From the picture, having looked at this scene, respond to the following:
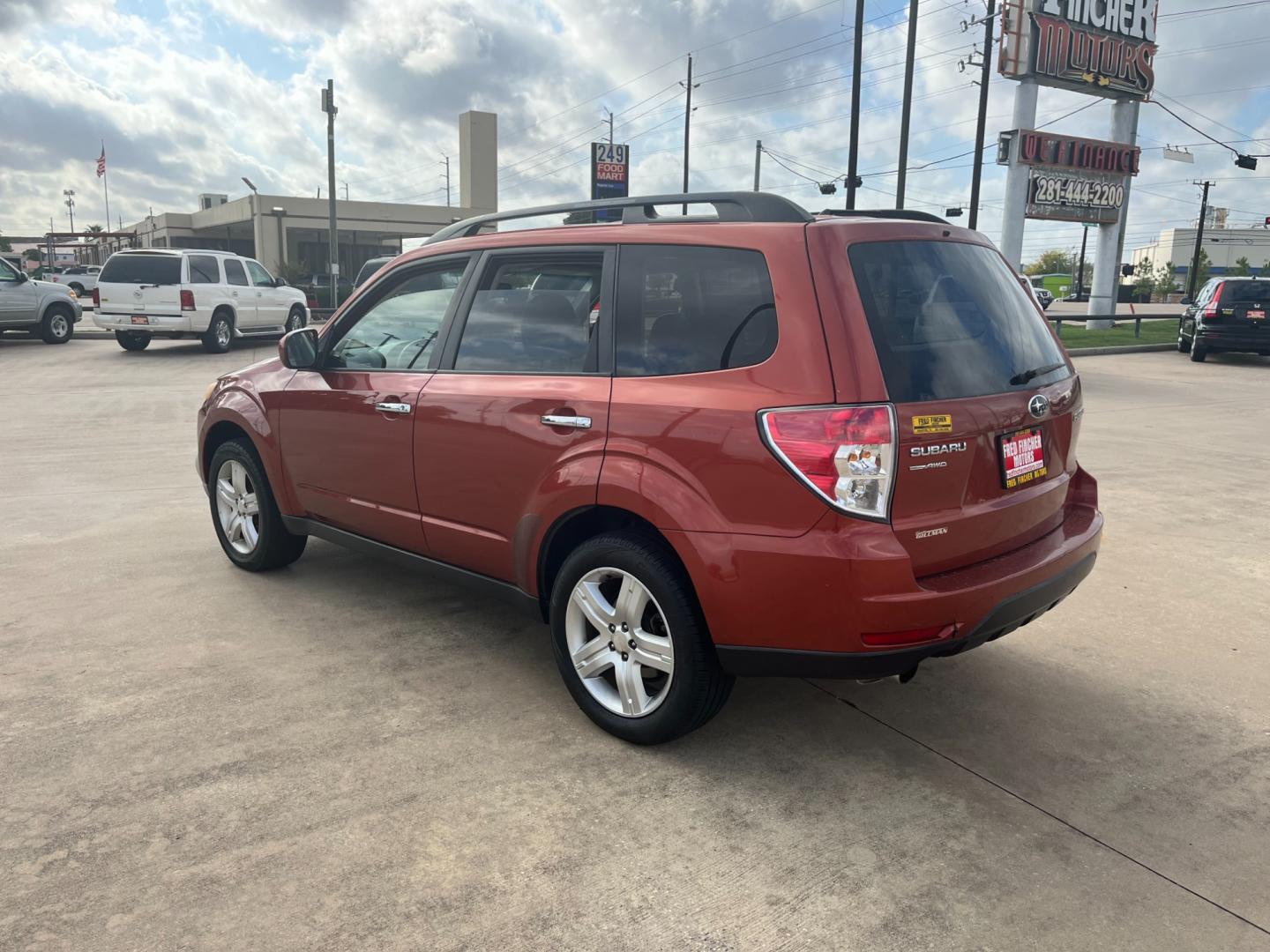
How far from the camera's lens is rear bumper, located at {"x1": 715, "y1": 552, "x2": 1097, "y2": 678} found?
2.83m

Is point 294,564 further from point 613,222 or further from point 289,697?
point 613,222

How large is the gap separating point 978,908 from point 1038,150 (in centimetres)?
2630

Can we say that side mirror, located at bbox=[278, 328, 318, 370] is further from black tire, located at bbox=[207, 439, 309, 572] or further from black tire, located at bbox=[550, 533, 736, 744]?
black tire, located at bbox=[550, 533, 736, 744]

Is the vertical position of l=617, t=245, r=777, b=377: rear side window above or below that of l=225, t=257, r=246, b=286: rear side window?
below

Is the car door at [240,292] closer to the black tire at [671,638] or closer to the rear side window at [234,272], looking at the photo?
the rear side window at [234,272]

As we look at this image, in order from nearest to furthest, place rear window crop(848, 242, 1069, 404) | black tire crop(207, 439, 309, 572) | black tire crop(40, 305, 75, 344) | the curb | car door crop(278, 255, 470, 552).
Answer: rear window crop(848, 242, 1069, 404) < car door crop(278, 255, 470, 552) < black tire crop(207, 439, 309, 572) < black tire crop(40, 305, 75, 344) < the curb

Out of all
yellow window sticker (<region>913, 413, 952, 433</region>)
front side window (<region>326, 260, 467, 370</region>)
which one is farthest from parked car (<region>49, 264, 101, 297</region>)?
yellow window sticker (<region>913, 413, 952, 433</region>)

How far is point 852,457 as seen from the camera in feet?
8.98

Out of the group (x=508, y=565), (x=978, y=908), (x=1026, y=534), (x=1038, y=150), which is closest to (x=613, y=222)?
(x=508, y=565)

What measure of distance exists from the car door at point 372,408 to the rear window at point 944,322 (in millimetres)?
1860

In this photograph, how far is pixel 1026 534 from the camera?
324cm

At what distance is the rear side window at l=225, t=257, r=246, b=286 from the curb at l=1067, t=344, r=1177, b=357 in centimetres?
1793

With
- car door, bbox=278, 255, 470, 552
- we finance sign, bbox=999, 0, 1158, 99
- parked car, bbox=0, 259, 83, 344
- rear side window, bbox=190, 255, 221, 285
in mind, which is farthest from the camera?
we finance sign, bbox=999, 0, 1158, 99

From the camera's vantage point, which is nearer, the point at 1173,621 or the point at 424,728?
the point at 424,728
